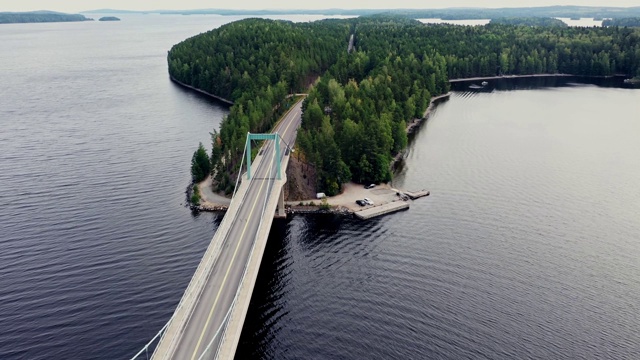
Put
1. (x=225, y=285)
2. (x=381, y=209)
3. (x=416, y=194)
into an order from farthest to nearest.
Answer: (x=416, y=194)
(x=381, y=209)
(x=225, y=285)

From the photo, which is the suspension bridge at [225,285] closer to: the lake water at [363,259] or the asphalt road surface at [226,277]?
the asphalt road surface at [226,277]

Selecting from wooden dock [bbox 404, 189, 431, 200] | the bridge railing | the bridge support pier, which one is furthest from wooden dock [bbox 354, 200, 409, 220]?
the bridge railing

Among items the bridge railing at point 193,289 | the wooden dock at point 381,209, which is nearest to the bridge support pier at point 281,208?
the wooden dock at point 381,209

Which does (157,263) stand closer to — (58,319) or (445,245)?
(58,319)

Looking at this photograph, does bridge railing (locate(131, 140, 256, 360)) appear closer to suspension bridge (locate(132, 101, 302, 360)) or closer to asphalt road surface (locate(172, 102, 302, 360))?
suspension bridge (locate(132, 101, 302, 360))

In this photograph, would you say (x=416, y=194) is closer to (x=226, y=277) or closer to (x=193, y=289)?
(x=226, y=277)

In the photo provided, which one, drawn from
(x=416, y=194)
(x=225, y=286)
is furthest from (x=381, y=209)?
(x=225, y=286)

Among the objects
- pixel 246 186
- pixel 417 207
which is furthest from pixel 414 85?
pixel 246 186

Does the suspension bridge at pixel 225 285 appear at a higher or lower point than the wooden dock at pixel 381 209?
higher

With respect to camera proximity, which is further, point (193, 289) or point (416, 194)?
point (416, 194)
